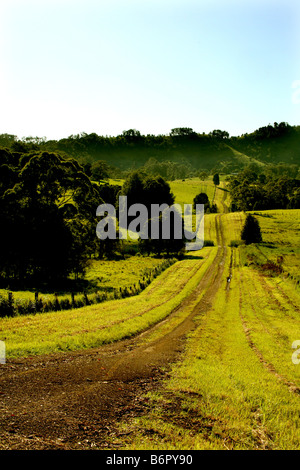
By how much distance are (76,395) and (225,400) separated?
5.53 meters

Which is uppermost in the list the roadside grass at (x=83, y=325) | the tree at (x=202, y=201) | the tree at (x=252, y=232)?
the tree at (x=202, y=201)

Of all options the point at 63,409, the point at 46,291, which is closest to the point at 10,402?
the point at 63,409

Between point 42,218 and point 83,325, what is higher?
point 42,218

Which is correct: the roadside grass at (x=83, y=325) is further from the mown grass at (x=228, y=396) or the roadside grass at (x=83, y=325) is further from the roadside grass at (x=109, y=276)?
the roadside grass at (x=109, y=276)

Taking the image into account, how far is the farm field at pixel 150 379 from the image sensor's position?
850 centimetres

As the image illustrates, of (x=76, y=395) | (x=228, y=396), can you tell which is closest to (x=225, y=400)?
(x=228, y=396)

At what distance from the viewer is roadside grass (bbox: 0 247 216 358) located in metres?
15.2

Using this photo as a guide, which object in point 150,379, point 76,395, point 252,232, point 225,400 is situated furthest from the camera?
point 252,232

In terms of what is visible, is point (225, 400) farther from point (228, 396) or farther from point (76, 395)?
point (76, 395)

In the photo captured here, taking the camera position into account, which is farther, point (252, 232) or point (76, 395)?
point (252, 232)

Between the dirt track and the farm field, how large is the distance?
0.04 m

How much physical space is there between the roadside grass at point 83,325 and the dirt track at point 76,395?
1.11 metres

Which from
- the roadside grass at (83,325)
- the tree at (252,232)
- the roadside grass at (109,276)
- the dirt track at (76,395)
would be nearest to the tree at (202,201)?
the tree at (252,232)

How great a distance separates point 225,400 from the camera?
10.9m
